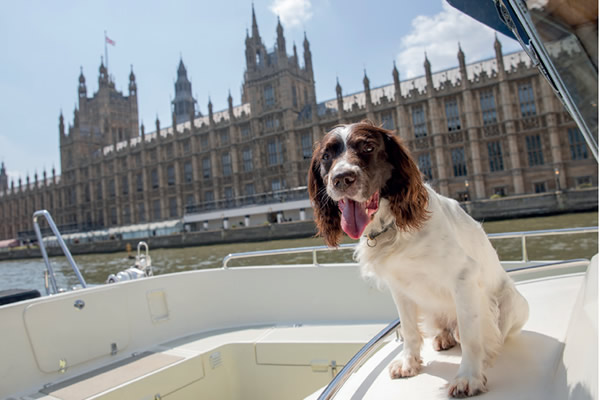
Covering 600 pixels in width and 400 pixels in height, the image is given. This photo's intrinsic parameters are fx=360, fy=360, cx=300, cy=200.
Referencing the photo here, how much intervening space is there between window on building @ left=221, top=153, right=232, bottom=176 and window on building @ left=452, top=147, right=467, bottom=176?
1914 cm

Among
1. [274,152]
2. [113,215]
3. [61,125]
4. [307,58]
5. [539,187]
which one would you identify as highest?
[61,125]

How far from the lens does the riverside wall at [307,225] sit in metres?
18.0

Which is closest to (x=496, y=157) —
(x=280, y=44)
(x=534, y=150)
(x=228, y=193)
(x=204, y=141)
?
(x=534, y=150)

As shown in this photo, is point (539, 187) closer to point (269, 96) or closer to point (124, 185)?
point (269, 96)

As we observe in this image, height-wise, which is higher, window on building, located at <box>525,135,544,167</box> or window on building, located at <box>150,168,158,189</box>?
window on building, located at <box>150,168,158,189</box>

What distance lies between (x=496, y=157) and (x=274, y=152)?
56.3 feet

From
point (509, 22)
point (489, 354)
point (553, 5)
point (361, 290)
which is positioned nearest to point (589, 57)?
point (553, 5)

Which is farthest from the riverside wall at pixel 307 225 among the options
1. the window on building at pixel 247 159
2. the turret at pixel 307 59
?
the turret at pixel 307 59

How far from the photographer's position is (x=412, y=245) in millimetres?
1097

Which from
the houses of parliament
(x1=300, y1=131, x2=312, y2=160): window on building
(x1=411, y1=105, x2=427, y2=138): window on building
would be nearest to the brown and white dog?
the houses of parliament

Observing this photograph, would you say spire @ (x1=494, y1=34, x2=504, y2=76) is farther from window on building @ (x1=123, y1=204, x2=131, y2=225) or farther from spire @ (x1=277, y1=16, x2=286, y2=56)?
window on building @ (x1=123, y1=204, x2=131, y2=225)

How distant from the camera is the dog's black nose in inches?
39.3

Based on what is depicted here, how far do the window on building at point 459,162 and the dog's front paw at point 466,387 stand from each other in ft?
88.2

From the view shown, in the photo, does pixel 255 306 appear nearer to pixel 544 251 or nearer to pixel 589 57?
pixel 589 57
